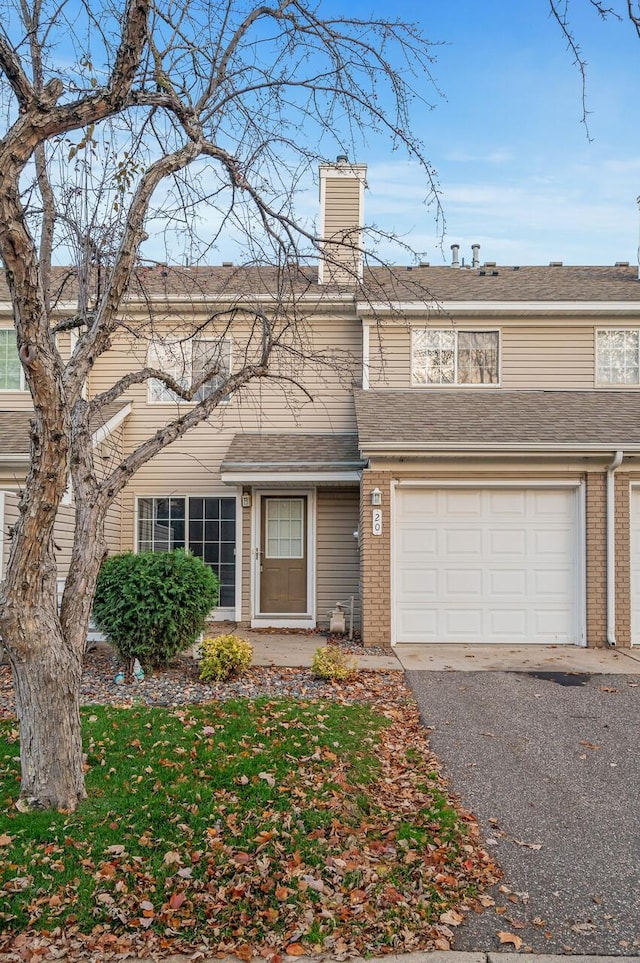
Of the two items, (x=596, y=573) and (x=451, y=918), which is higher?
(x=596, y=573)

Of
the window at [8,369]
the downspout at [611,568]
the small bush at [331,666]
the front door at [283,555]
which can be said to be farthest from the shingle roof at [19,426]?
the downspout at [611,568]

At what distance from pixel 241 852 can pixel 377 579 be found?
245 inches

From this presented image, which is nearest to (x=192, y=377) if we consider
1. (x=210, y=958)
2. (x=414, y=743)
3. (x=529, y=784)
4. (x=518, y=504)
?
(x=518, y=504)

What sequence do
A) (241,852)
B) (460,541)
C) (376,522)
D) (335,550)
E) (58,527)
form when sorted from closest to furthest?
(241,852) → (376,522) → (58,527) → (460,541) → (335,550)

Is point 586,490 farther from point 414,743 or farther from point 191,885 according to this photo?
point 191,885

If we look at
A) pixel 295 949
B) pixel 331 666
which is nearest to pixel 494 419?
pixel 331 666

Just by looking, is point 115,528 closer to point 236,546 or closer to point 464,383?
point 236,546

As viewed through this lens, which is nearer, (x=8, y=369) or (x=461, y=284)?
(x=8, y=369)

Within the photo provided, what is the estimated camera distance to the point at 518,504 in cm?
1059

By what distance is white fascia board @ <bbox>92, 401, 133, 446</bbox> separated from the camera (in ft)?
36.9

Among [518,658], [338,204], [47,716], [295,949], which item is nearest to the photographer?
[295,949]

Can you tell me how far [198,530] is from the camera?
12.6m

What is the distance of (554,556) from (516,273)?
6460mm

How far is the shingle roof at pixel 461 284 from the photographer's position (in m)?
12.3
